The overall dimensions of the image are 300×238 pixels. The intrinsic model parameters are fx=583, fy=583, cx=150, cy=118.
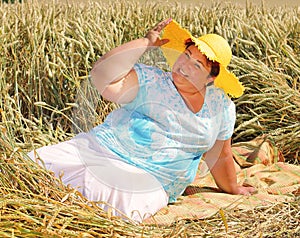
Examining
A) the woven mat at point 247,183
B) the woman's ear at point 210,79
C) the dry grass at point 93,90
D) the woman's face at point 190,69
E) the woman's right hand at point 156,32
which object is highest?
the woman's right hand at point 156,32

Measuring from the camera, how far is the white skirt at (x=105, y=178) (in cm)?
241

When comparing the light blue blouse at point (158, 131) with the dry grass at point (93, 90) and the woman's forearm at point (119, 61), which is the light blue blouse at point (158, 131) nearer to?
the woman's forearm at point (119, 61)

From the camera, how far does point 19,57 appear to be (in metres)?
3.81

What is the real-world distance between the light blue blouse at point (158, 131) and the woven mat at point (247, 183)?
0.52 ft

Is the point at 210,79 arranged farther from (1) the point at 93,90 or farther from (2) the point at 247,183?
(2) the point at 247,183

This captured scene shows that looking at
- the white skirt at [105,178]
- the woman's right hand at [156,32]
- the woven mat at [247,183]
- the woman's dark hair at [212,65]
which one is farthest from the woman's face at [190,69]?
the woven mat at [247,183]

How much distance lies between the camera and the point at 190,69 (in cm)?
255

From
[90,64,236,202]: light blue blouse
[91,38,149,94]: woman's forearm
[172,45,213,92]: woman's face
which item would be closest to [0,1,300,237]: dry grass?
[90,64,236,202]: light blue blouse

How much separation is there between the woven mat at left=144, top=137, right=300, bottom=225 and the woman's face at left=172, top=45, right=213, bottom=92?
1.80 feet

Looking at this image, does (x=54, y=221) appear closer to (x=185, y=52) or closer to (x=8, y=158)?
(x=8, y=158)

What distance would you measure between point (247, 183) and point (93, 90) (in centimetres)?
97

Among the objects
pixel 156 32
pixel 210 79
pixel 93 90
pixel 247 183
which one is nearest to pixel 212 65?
pixel 210 79

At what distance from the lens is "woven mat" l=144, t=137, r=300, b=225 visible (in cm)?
258

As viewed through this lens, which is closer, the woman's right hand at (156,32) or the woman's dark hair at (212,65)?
the woman's right hand at (156,32)
